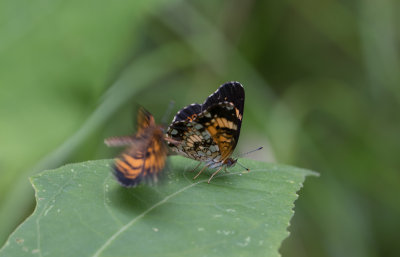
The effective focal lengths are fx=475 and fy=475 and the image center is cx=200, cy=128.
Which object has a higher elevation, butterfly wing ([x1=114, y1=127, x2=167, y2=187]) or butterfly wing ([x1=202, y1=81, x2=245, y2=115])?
butterfly wing ([x1=202, y1=81, x2=245, y2=115])

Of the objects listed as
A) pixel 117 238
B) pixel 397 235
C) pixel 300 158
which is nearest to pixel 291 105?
pixel 300 158

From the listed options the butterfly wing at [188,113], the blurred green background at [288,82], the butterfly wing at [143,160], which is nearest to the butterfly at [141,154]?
the butterfly wing at [143,160]

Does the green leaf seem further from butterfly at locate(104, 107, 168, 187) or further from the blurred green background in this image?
the blurred green background

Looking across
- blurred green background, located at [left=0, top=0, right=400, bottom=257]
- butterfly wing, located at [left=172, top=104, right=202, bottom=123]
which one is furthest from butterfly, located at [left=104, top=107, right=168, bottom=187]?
blurred green background, located at [left=0, top=0, right=400, bottom=257]

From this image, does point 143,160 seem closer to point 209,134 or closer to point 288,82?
point 209,134

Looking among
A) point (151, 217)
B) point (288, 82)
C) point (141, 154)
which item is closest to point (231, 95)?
point (141, 154)

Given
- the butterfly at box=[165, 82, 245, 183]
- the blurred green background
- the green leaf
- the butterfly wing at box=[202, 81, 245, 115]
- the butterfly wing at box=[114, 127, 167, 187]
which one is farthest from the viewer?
the blurred green background
